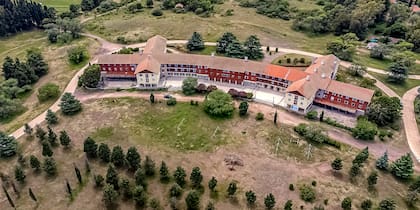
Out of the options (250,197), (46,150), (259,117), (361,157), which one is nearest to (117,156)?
(46,150)

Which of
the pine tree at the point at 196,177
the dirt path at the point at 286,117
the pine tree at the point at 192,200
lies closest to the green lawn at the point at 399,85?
the dirt path at the point at 286,117

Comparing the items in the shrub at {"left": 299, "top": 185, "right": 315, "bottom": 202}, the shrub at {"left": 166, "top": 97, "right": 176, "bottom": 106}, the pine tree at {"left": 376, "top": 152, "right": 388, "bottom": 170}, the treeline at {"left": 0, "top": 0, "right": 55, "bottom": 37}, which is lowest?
the shrub at {"left": 299, "top": 185, "right": 315, "bottom": 202}

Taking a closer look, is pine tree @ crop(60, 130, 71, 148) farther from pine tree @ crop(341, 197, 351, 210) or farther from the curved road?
pine tree @ crop(341, 197, 351, 210)

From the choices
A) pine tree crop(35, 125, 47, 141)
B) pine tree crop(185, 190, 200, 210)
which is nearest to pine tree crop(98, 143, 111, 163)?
pine tree crop(35, 125, 47, 141)

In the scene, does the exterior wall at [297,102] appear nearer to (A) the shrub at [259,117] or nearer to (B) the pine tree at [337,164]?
(A) the shrub at [259,117]

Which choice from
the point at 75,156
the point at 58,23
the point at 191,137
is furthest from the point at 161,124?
the point at 58,23

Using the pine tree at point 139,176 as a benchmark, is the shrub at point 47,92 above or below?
above

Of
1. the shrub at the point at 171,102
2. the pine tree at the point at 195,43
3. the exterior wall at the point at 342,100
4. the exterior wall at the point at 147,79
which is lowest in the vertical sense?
the shrub at the point at 171,102

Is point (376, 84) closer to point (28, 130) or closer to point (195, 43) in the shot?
point (195, 43)
